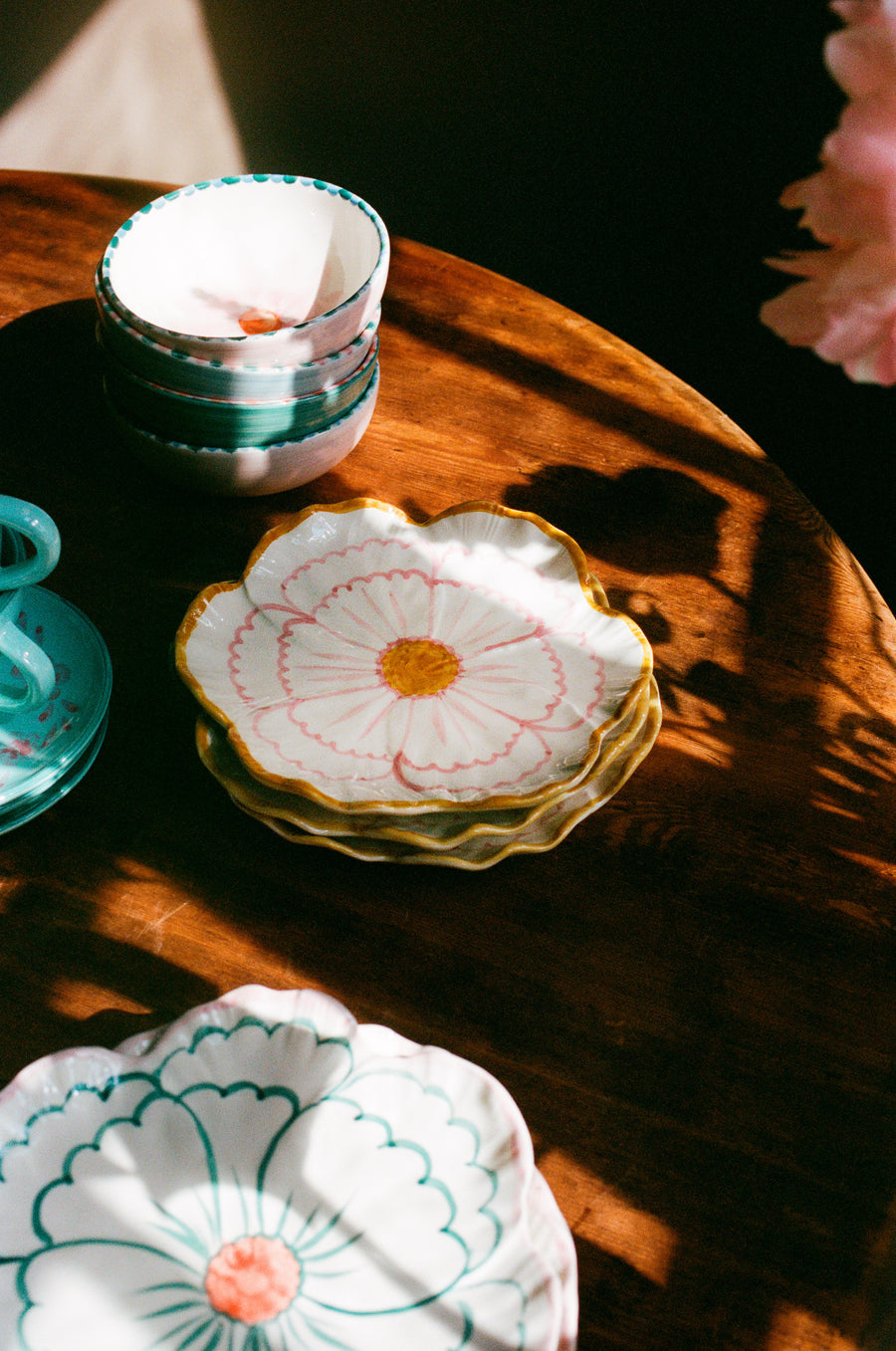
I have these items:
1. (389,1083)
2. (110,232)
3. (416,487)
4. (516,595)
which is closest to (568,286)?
(110,232)

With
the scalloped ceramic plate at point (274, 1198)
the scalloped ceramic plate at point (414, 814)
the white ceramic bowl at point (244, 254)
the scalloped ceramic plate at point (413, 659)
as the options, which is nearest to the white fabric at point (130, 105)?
the white ceramic bowl at point (244, 254)

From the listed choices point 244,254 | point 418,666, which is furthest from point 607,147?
point 418,666

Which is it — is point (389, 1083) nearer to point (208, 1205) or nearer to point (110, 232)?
point (208, 1205)

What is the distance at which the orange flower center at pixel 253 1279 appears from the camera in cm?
44

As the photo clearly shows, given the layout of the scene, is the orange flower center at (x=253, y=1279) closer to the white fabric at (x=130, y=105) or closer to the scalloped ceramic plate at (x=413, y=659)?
the scalloped ceramic plate at (x=413, y=659)

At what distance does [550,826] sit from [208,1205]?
269mm

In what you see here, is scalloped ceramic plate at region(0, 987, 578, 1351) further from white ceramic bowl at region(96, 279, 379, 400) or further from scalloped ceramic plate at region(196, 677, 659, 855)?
white ceramic bowl at region(96, 279, 379, 400)

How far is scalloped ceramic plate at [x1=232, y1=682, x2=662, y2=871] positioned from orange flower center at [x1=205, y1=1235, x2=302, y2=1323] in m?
0.20

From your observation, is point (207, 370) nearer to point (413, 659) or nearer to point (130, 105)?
point (413, 659)

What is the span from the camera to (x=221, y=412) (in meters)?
0.72

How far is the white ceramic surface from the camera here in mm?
698

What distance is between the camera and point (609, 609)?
0.70 m

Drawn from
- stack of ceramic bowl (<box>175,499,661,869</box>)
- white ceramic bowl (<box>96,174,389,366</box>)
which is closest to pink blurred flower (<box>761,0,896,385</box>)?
stack of ceramic bowl (<box>175,499,661,869</box>)

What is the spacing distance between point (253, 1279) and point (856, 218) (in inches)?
18.9
